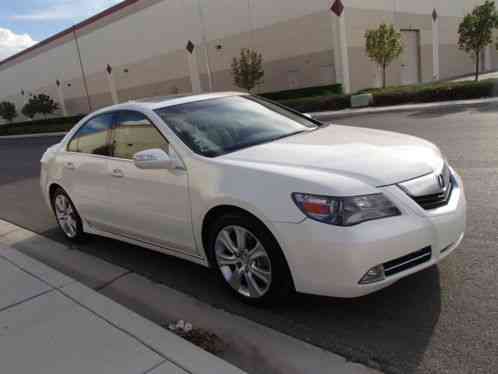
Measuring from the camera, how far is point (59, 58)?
155ft

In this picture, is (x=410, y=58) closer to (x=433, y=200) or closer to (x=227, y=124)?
(x=227, y=124)

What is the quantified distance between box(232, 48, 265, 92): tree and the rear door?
2264 centimetres

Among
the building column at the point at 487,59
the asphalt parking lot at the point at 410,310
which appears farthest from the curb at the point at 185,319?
the building column at the point at 487,59

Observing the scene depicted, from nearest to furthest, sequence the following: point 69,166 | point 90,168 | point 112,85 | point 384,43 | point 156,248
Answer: point 156,248 → point 90,168 → point 69,166 → point 384,43 → point 112,85

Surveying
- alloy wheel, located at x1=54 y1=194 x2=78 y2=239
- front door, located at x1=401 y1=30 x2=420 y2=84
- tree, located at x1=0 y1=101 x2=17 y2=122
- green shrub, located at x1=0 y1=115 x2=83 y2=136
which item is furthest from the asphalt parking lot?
tree, located at x1=0 y1=101 x2=17 y2=122

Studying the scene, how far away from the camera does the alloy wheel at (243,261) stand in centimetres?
337

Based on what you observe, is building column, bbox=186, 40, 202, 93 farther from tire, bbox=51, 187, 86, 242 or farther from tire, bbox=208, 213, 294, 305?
tire, bbox=208, 213, 294, 305

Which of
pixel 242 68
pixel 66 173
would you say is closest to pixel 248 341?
pixel 66 173

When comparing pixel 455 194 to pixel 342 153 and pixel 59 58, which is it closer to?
pixel 342 153

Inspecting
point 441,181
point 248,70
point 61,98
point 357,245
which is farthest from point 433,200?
point 61,98

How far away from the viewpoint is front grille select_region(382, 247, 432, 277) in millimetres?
3008

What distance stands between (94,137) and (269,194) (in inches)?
103

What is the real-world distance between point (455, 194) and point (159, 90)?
35673 mm

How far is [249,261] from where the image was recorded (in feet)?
11.3
